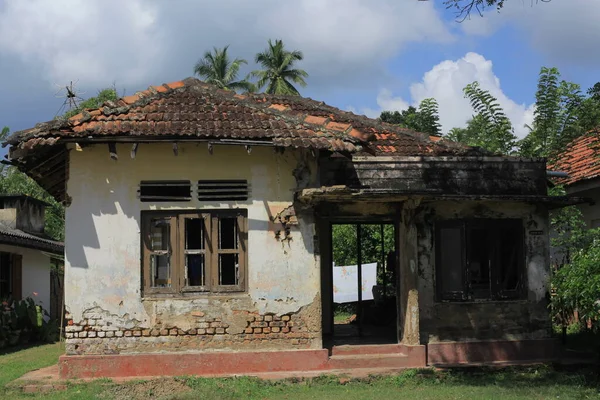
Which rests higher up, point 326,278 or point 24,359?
point 326,278

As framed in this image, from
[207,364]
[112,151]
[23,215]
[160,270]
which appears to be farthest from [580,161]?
[23,215]

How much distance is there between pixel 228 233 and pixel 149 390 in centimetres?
272

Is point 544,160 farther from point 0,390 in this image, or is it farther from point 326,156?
point 0,390

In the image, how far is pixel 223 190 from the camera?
33.8 feet

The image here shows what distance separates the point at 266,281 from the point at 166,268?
64.2 inches

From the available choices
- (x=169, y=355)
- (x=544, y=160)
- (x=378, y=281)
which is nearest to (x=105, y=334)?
(x=169, y=355)

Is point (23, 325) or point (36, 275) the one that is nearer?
point (23, 325)

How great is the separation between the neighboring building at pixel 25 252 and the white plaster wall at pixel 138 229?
7.24 metres

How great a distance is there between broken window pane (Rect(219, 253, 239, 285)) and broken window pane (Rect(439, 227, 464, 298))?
3.56 m

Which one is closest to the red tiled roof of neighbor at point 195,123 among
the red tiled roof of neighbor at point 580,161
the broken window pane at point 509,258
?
the broken window pane at point 509,258

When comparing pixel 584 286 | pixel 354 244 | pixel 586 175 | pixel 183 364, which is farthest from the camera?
pixel 354 244

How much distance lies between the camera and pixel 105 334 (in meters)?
10.0

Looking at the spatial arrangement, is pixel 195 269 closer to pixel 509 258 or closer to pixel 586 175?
pixel 509 258

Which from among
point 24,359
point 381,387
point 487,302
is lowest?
point 24,359
